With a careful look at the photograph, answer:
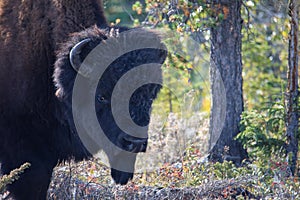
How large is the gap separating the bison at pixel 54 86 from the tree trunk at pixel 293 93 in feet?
5.16

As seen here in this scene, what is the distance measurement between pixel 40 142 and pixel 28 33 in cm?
102

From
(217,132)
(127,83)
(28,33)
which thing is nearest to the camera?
(127,83)

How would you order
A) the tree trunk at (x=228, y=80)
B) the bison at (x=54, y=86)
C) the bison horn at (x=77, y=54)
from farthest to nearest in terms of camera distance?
the tree trunk at (x=228, y=80)
the bison at (x=54, y=86)
the bison horn at (x=77, y=54)

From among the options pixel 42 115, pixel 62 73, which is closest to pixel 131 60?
pixel 62 73

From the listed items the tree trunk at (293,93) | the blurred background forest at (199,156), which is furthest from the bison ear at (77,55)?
the tree trunk at (293,93)

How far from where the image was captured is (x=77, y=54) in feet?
17.9

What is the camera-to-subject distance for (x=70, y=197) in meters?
5.71

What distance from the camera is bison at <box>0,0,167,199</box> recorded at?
5531 mm

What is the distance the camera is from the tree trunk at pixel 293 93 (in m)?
6.60

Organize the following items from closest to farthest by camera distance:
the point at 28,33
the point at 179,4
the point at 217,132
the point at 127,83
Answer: the point at 127,83, the point at 28,33, the point at 179,4, the point at 217,132

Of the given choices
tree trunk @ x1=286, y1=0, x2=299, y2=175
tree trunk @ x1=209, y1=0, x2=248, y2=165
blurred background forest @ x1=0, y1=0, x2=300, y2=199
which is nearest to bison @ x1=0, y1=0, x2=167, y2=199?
blurred background forest @ x1=0, y1=0, x2=300, y2=199

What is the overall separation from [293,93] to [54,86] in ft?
8.38

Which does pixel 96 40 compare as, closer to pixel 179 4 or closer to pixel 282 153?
pixel 179 4

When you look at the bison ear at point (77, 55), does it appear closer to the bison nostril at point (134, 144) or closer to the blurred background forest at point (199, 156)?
the bison nostril at point (134, 144)
